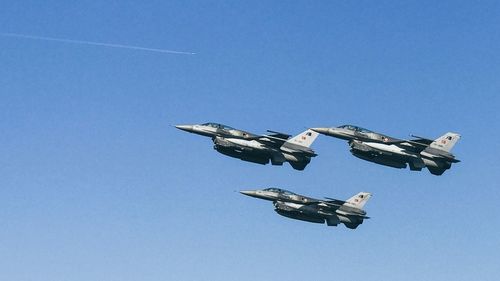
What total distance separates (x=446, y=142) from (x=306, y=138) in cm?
2290

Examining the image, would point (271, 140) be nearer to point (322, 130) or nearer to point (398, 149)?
point (322, 130)

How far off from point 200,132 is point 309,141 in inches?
739

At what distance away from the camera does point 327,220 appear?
14538cm

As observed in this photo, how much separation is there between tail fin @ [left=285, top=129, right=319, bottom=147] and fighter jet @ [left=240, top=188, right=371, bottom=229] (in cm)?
1099

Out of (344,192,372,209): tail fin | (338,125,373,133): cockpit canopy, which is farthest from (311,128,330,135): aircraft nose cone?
(344,192,372,209): tail fin

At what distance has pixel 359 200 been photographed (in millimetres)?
151125

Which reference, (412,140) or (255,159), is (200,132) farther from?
(412,140)

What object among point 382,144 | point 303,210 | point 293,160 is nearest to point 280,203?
point 303,210

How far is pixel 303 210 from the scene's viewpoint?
14475 cm

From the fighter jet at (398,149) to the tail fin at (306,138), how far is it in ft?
14.3

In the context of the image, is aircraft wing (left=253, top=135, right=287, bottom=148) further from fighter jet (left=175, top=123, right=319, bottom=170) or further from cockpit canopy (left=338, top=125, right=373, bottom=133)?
cockpit canopy (left=338, top=125, right=373, bottom=133)

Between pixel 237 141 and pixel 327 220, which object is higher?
pixel 237 141

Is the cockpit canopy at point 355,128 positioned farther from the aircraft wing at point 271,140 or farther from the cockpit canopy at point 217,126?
the cockpit canopy at point 217,126

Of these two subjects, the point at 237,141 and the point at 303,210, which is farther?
the point at 303,210
